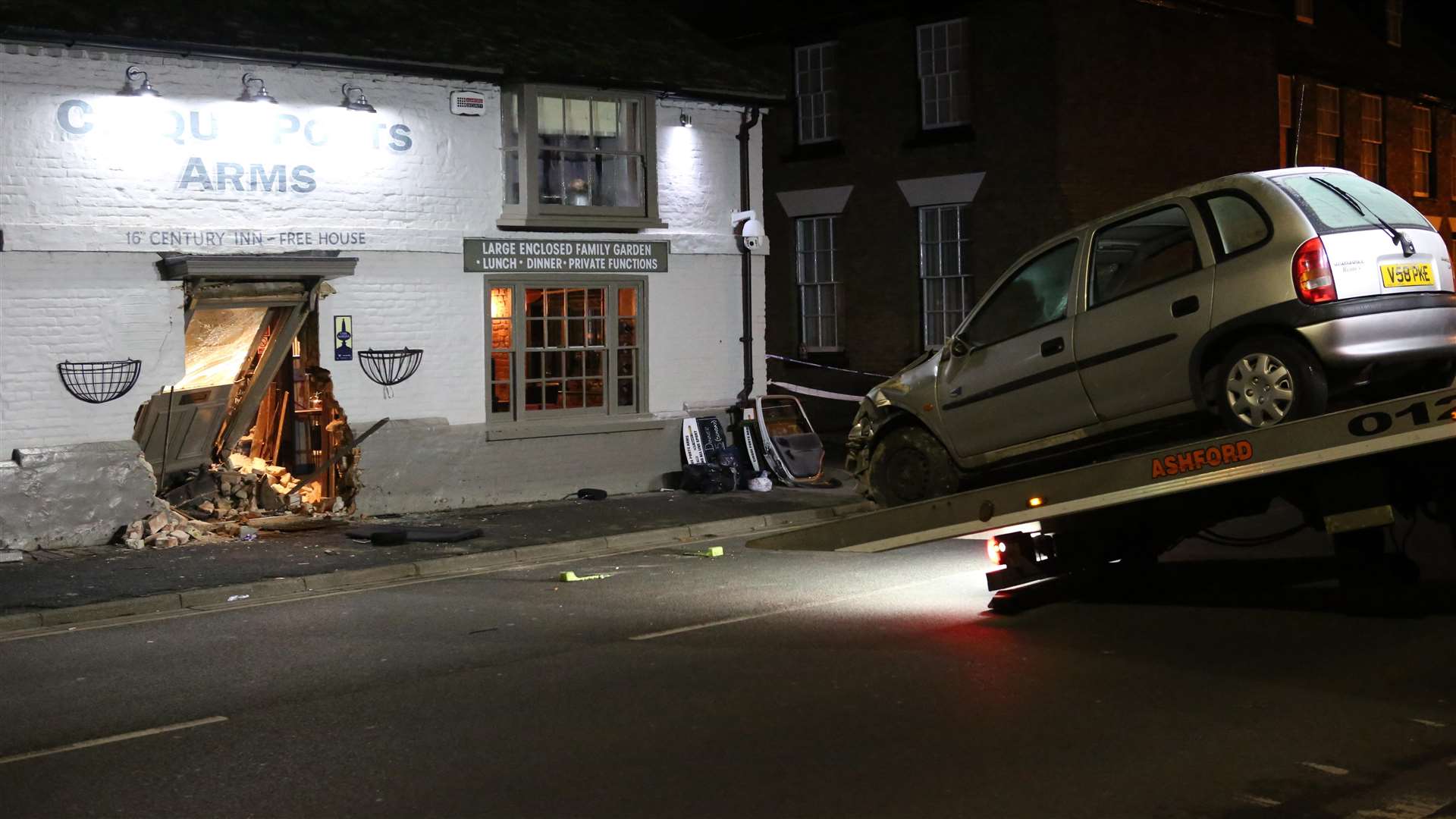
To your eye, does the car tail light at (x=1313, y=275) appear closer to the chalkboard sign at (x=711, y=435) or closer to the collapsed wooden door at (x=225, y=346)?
the collapsed wooden door at (x=225, y=346)

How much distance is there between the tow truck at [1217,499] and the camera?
7332mm

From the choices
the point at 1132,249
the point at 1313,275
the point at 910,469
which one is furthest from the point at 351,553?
the point at 1313,275

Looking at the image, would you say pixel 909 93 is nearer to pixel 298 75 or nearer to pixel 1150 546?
pixel 298 75

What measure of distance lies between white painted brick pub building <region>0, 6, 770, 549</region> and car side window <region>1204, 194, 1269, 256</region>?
9.90m

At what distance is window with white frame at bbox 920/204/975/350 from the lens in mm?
23797

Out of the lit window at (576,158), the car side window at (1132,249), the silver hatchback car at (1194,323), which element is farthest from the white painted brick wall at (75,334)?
the car side window at (1132,249)

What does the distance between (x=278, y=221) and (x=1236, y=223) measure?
10446mm

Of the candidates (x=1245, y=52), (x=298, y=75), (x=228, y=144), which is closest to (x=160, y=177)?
(x=228, y=144)

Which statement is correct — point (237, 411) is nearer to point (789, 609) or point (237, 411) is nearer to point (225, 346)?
point (225, 346)

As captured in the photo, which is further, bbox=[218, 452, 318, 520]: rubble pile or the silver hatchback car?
bbox=[218, 452, 318, 520]: rubble pile

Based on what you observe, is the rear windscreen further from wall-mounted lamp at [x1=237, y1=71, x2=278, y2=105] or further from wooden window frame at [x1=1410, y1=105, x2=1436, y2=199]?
wooden window frame at [x1=1410, y1=105, x2=1436, y2=199]

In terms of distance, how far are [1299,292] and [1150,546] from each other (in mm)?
2543

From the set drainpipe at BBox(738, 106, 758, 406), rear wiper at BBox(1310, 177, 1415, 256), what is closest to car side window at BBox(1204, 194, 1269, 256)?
rear wiper at BBox(1310, 177, 1415, 256)

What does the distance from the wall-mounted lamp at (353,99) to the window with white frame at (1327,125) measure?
59.7 feet
